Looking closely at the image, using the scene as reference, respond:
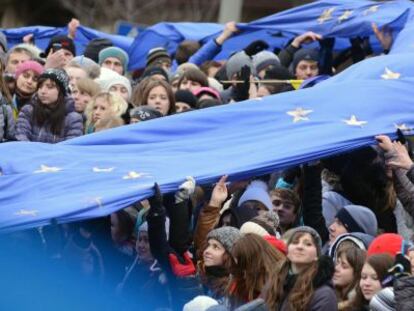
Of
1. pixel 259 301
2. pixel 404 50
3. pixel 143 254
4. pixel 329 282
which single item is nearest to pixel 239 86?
pixel 404 50

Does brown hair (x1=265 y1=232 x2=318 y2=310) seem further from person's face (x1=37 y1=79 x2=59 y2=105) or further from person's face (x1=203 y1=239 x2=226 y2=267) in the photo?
person's face (x1=37 y1=79 x2=59 y2=105)

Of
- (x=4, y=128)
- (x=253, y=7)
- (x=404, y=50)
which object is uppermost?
(x=404, y=50)

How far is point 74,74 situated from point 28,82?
452 millimetres

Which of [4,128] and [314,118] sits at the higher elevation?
[314,118]

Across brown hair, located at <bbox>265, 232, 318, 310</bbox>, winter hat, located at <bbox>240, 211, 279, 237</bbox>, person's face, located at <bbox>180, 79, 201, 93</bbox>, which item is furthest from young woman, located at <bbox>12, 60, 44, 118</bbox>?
brown hair, located at <bbox>265, 232, 318, 310</bbox>

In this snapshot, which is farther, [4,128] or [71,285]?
[4,128]

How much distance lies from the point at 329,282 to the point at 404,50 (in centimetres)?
360

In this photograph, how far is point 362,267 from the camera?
8984mm

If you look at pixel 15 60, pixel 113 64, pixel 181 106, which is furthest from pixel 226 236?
pixel 113 64

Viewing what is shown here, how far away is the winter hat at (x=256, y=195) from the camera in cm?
1041

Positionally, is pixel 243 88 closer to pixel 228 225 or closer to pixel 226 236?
pixel 228 225

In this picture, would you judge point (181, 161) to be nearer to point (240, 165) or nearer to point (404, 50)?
point (240, 165)

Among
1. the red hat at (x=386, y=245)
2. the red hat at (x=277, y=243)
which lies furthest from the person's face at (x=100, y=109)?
the red hat at (x=386, y=245)

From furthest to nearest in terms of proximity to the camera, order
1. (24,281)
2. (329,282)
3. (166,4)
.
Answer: (166,4), (329,282), (24,281)
